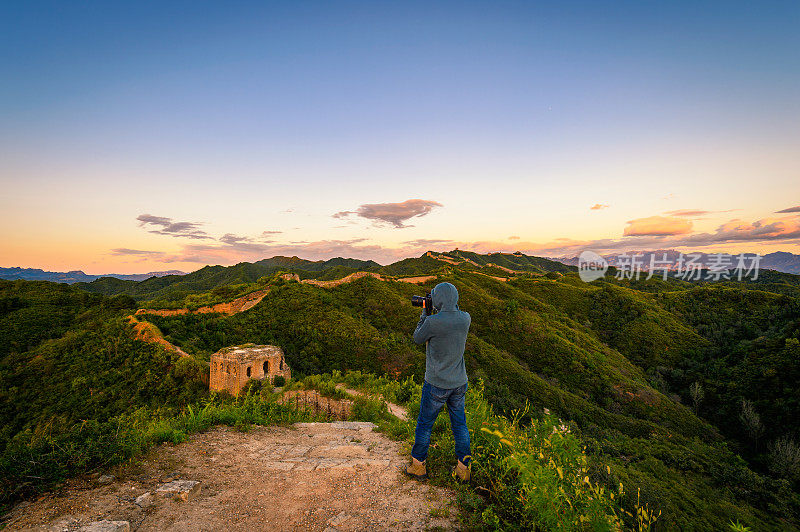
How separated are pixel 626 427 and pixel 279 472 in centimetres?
2655

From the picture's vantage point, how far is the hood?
3.89 metres

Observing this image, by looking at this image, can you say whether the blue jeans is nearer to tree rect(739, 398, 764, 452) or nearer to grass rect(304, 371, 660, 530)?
grass rect(304, 371, 660, 530)

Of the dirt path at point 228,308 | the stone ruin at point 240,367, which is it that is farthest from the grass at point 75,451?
the dirt path at point 228,308

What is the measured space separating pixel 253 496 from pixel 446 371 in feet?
9.10

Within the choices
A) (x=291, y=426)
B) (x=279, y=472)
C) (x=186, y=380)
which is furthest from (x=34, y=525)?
(x=186, y=380)

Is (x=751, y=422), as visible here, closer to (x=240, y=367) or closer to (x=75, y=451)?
(x=240, y=367)

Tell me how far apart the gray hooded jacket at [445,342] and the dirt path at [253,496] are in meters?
1.34

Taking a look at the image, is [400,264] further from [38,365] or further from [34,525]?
[34,525]

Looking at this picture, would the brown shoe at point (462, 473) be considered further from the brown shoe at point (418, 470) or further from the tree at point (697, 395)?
the tree at point (697, 395)

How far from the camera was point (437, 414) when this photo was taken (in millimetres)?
3844

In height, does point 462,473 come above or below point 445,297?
below

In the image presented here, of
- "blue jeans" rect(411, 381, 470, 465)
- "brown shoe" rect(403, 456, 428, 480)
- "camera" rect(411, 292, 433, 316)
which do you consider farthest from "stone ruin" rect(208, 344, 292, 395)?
"camera" rect(411, 292, 433, 316)

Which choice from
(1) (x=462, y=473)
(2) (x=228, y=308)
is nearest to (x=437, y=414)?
(1) (x=462, y=473)

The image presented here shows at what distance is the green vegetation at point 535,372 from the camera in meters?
11.8
